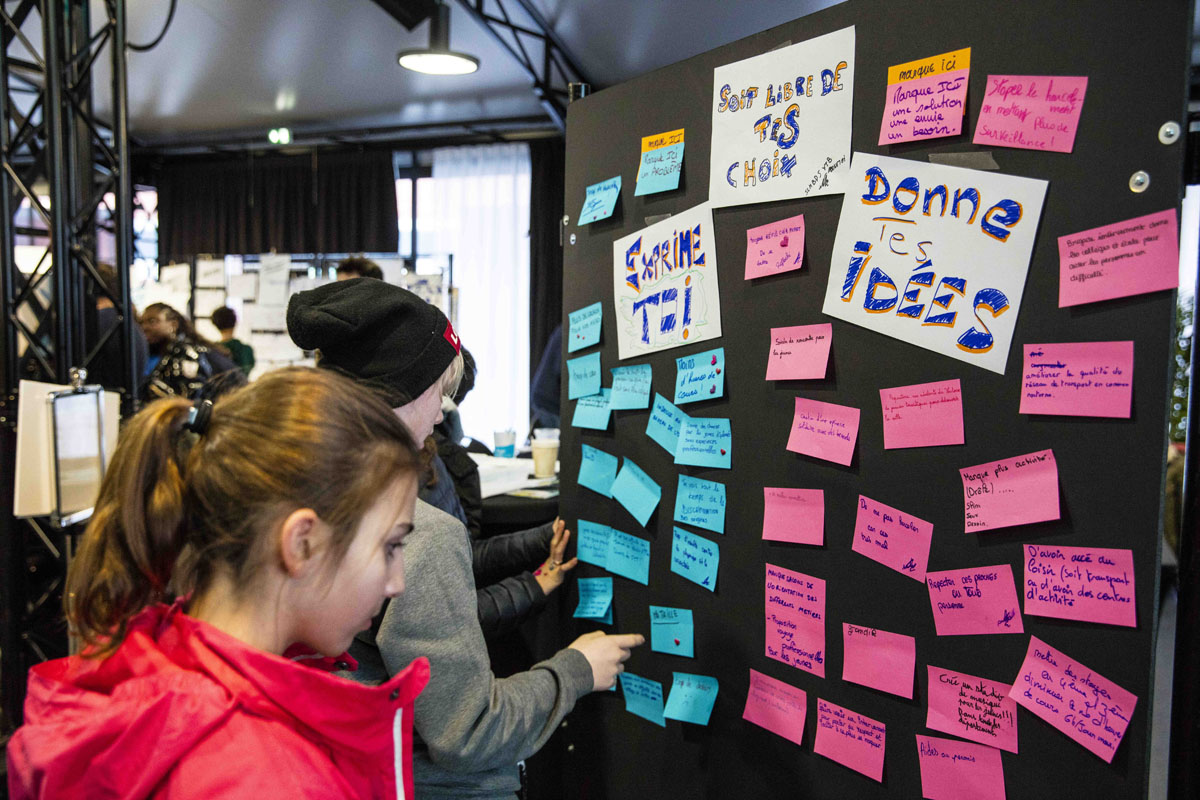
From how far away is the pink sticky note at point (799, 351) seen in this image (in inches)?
42.7

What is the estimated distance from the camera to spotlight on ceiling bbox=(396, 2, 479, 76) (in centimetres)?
360

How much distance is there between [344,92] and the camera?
5.51 meters

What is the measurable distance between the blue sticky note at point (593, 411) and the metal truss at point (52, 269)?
2.07 metres

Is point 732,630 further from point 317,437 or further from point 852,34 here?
point 852,34

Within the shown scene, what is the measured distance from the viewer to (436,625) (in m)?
1.02

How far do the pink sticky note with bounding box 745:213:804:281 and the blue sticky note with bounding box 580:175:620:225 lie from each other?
1.01 ft

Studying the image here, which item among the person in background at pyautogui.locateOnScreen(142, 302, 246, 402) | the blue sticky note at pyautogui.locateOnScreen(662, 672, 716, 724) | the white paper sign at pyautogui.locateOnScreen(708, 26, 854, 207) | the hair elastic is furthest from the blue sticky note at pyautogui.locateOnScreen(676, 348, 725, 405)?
the person in background at pyautogui.locateOnScreen(142, 302, 246, 402)

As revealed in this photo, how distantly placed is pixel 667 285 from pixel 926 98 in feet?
1.58

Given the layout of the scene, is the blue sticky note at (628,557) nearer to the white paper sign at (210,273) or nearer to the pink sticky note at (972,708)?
the pink sticky note at (972,708)

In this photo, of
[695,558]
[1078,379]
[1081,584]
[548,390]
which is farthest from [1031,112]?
[548,390]

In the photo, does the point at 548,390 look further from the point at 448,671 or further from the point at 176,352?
A: the point at 448,671

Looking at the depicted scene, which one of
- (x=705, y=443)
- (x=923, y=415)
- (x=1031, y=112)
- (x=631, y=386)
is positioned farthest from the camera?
(x=631, y=386)

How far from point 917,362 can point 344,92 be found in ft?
17.9

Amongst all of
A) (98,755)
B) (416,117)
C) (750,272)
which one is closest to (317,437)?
(98,755)
